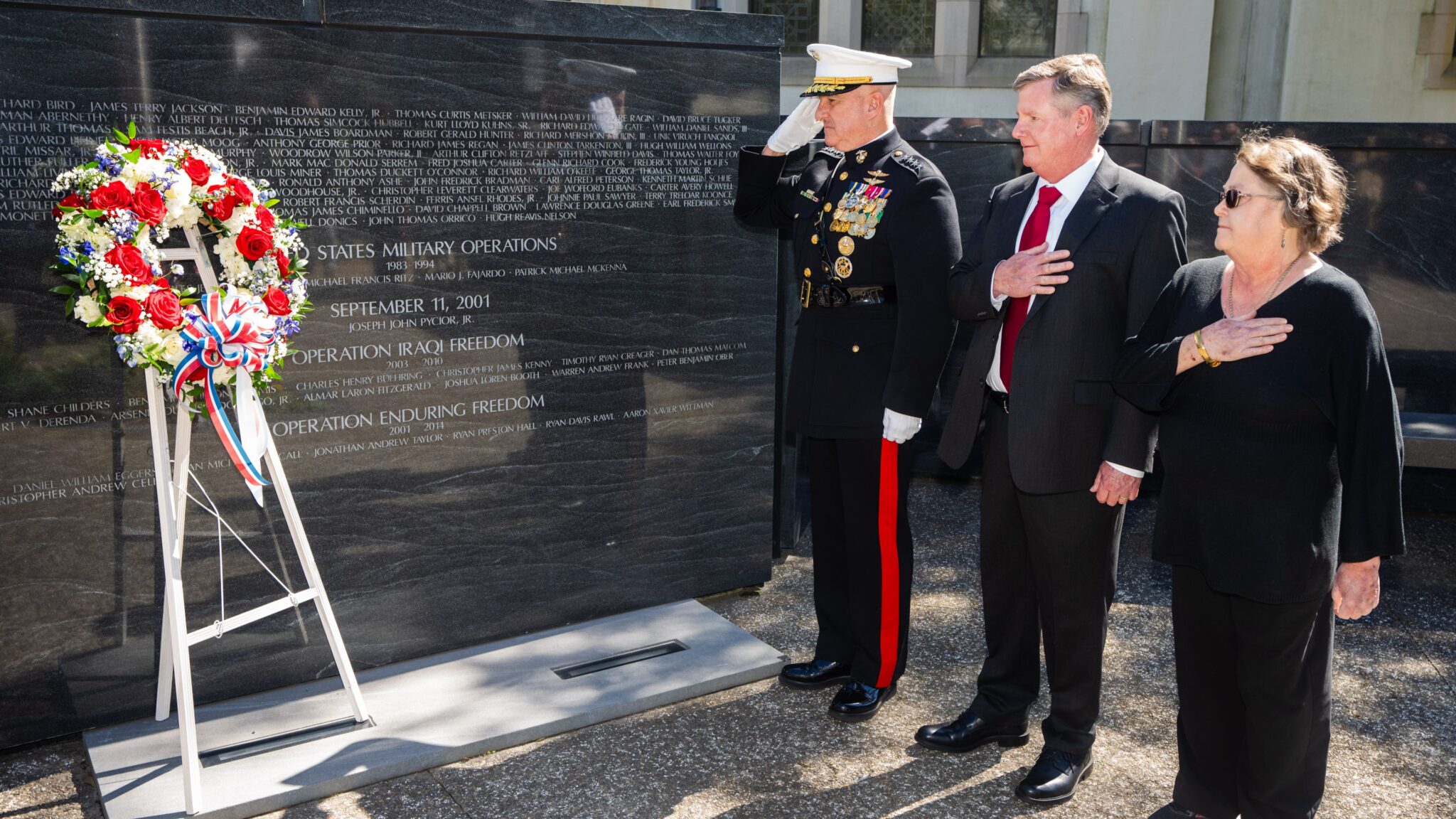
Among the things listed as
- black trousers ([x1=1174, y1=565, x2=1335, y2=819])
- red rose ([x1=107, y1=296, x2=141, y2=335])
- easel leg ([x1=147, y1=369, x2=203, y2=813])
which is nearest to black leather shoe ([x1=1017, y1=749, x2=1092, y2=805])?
black trousers ([x1=1174, y1=565, x2=1335, y2=819])

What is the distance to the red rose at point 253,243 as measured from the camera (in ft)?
11.5

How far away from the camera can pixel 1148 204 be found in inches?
132

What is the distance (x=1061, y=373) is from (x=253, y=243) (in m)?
2.24

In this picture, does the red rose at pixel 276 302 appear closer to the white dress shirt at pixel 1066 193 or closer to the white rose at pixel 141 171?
the white rose at pixel 141 171

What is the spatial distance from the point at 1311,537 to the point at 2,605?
11.7ft

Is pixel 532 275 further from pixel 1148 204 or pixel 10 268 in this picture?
pixel 1148 204

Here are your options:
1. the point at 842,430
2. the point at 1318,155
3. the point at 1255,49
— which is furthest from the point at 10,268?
the point at 1255,49

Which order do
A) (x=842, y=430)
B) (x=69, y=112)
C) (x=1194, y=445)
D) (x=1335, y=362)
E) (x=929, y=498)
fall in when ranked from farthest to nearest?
1. (x=929, y=498)
2. (x=842, y=430)
3. (x=69, y=112)
4. (x=1194, y=445)
5. (x=1335, y=362)

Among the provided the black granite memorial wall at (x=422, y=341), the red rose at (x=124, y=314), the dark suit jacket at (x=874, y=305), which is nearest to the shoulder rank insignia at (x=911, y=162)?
the dark suit jacket at (x=874, y=305)

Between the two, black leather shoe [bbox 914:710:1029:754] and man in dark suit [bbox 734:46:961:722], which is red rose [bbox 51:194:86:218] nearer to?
man in dark suit [bbox 734:46:961:722]

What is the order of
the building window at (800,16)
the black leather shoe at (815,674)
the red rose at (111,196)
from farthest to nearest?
the building window at (800,16)
the black leather shoe at (815,674)
the red rose at (111,196)

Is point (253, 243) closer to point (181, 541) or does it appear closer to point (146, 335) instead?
point (146, 335)

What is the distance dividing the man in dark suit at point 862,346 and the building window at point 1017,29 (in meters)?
9.25

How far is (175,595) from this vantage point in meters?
3.50
